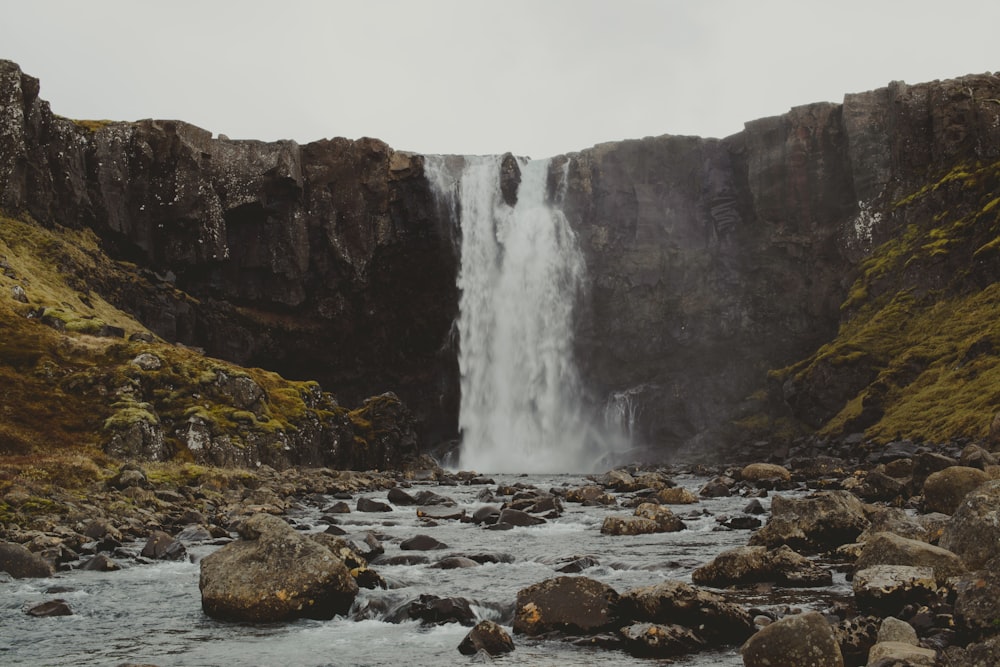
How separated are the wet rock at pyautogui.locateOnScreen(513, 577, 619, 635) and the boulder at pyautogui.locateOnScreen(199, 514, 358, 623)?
3334 millimetres

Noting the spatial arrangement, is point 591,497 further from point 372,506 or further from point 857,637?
point 857,637

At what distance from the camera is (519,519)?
25547 millimetres

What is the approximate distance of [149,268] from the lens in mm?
67875

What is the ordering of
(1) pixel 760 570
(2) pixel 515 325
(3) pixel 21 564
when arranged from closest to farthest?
(1) pixel 760 570
(3) pixel 21 564
(2) pixel 515 325

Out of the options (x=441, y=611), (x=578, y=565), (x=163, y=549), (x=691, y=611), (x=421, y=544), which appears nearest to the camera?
(x=691, y=611)

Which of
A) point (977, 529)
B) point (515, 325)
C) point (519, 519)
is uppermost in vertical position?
point (515, 325)

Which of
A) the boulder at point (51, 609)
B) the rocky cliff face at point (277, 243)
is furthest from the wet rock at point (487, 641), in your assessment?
the rocky cliff face at point (277, 243)

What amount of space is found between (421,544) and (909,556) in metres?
12.0

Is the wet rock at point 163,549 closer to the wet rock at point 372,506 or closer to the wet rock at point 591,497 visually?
the wet rock at point 372,506

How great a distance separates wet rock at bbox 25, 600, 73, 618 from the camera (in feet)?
42.9

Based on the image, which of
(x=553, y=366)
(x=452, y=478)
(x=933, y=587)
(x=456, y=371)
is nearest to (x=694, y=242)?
(x=553, y=366)

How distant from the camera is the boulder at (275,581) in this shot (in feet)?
42.1

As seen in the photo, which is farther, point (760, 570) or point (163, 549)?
point (163, 549)

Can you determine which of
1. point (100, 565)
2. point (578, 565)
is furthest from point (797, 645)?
point (100, 565)
